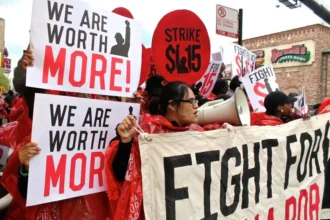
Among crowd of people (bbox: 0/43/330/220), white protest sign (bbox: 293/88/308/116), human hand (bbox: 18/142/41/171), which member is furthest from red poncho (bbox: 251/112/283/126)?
human hand (bbox: 18/142/41/171)

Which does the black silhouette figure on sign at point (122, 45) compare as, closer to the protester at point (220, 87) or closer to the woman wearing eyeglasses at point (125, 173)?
the woman wearing eyeglasses at point (125, 173)

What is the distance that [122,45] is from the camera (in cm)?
221

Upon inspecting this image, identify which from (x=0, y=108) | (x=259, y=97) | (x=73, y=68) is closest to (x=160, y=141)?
(x=73, y=68)

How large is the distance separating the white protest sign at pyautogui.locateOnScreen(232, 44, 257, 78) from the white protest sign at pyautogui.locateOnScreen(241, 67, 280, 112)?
2.59 ft

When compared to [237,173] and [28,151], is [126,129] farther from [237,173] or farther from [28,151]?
[237,173]

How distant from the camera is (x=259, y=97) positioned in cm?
454

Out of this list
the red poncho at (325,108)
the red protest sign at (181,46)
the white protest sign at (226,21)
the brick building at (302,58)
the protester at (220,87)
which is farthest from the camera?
the brick building at (302,58)

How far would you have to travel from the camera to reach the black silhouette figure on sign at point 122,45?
216 centimetres

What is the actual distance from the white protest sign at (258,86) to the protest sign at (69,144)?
263cm

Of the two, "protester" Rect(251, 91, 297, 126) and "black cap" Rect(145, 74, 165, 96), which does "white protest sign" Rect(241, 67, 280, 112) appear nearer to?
"protester" Rect(251, 91, 297, 126)

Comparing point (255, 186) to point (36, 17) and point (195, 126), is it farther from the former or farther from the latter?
point (36, 17)

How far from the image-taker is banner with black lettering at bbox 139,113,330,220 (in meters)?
1.99

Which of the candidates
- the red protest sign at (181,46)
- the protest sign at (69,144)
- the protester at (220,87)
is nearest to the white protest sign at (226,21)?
the protester at (220,87)

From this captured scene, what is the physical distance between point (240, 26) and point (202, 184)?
20.3ft
